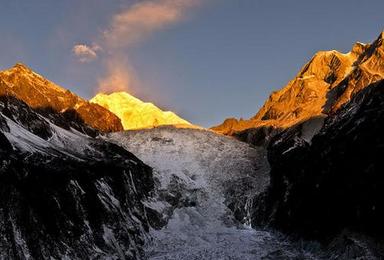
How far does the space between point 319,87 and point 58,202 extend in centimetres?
8338

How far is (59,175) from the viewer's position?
4416cm

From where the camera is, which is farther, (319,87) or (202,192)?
(319,87)

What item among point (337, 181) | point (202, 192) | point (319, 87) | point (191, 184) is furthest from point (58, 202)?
point (319, 87)

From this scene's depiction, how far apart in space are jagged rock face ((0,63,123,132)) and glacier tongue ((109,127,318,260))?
8.22m

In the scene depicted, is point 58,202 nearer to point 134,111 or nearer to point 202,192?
point 202,192

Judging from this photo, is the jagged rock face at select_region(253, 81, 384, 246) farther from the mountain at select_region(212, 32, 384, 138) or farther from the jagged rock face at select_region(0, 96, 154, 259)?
the mountain at select_region(212, 32, 384, 138)

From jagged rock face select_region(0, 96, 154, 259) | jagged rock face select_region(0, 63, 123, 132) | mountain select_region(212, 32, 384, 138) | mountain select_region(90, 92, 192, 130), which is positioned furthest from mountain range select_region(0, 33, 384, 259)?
mountain select_region(90, 92, 192, 130)

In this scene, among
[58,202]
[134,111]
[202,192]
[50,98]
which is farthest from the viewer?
[134,111]

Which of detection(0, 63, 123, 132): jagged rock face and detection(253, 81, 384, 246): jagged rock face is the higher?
detection(0, 63, 123, 132): jagged rock face

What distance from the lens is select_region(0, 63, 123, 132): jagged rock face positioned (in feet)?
316

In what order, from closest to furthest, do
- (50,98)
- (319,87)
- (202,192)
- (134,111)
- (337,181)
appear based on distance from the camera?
1. (337,181)
2. (202,192)
3. (50,98)
4. (319,87)
5. (134,111)

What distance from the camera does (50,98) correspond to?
100500 millimetres

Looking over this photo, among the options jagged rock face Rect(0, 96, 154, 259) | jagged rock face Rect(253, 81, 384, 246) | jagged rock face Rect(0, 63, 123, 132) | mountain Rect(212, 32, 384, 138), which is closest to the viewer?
jagged rock face Rect(0, 96, 154, 259)

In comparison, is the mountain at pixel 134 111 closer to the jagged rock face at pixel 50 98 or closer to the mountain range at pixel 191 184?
the jagged rock face at pixel 50 98
